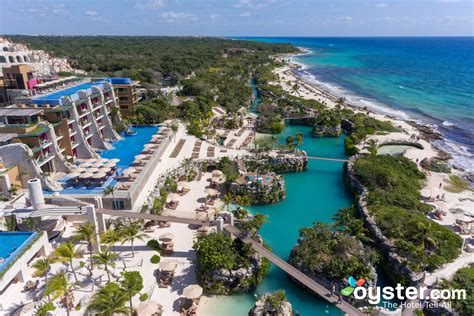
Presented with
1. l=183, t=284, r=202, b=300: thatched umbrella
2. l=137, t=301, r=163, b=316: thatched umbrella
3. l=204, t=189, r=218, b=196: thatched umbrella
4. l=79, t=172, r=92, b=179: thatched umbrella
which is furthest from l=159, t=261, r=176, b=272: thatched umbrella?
l=79, t=172, r=92, b=179: thatched umbrella

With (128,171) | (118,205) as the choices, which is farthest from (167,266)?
(128,171)

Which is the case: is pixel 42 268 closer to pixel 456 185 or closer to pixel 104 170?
pixel 104 170

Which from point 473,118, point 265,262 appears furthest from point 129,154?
point 473,118

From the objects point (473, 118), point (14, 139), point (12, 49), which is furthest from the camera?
point (473, 118)

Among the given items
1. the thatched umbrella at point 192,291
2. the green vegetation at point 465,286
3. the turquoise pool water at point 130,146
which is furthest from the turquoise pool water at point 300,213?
the turquoise pool water at point 130,146

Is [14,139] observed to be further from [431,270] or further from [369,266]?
[431,270]

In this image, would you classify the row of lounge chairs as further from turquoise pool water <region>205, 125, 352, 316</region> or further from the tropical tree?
the tropical tree
